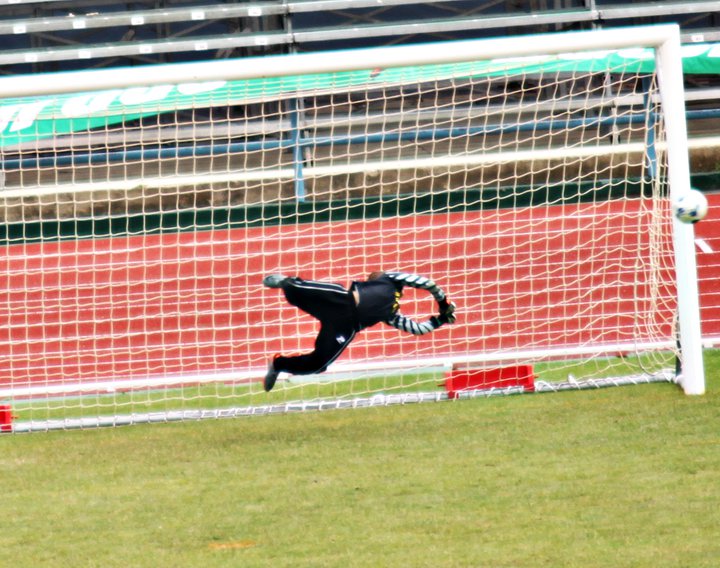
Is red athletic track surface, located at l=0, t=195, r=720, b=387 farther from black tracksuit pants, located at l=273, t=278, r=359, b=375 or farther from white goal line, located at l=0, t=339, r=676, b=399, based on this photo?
black tracksuit pants, located at l=273, t=278, r=359, b=375

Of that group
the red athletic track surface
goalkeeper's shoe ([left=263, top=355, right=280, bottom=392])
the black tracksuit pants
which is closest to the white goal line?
the red athletic track surface

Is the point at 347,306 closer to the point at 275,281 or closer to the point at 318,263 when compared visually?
the point at 275,281

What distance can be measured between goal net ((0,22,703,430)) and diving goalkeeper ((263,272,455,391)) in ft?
2.79

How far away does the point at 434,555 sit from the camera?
448 centimetres

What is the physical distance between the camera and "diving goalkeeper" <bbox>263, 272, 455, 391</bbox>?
22.6ft

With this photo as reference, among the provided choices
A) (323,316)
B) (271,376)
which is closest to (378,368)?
(271,376)

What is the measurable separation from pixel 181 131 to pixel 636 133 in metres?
6.81

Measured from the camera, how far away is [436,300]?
271 inches

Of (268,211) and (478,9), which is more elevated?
(478,9)

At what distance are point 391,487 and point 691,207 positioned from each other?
9.55 ft

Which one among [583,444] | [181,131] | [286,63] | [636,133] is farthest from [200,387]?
[636,133]

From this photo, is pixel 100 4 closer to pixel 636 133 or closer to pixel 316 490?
pixel 636 133

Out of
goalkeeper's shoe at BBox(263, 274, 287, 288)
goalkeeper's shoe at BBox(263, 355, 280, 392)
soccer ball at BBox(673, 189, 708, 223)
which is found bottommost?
goalkeeper's shoe at BBox(263, 355, 280, 392)

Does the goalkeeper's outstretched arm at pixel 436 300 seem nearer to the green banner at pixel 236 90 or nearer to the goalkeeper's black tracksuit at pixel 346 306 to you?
the goalkeeper's black tracksuit at pixel 346 306
